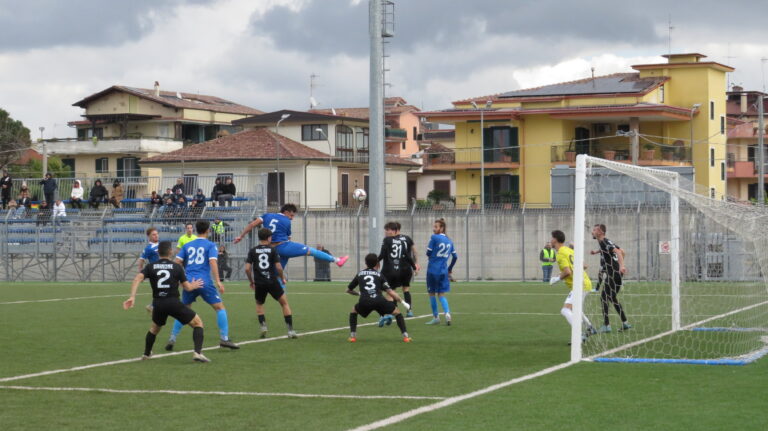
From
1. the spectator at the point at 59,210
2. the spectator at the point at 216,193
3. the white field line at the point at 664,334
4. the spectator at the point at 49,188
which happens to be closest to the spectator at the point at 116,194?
the spectator at the point at 59,210

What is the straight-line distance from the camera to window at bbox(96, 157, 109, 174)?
266ft

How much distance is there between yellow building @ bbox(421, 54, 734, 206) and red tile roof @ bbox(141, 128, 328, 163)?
8720mm

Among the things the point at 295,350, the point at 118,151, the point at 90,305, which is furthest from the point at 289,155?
the point at 295,350

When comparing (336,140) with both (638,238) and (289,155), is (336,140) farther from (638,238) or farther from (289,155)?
(638,238)

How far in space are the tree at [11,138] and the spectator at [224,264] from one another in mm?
52364

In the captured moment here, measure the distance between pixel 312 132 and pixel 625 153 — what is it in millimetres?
22884

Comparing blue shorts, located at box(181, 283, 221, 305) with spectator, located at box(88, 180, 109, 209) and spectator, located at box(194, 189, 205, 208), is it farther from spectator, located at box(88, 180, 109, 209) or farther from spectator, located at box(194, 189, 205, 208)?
spectator, located at box(88, 180, 109, 209)

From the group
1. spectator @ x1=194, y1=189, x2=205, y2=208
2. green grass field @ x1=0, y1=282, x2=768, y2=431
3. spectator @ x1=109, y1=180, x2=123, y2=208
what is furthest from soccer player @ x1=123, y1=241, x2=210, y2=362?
spectator @ x1=109, y1=180, x2=123, y2=208

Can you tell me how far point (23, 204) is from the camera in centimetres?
4603

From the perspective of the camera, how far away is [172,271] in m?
14.2

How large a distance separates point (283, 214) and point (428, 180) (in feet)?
242

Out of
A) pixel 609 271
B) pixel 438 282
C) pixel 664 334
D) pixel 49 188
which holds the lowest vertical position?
pixel 664 334

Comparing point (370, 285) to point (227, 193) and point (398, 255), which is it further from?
point (227, 193)

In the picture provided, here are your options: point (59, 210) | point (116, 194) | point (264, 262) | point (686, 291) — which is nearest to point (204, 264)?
point (264, 262)
